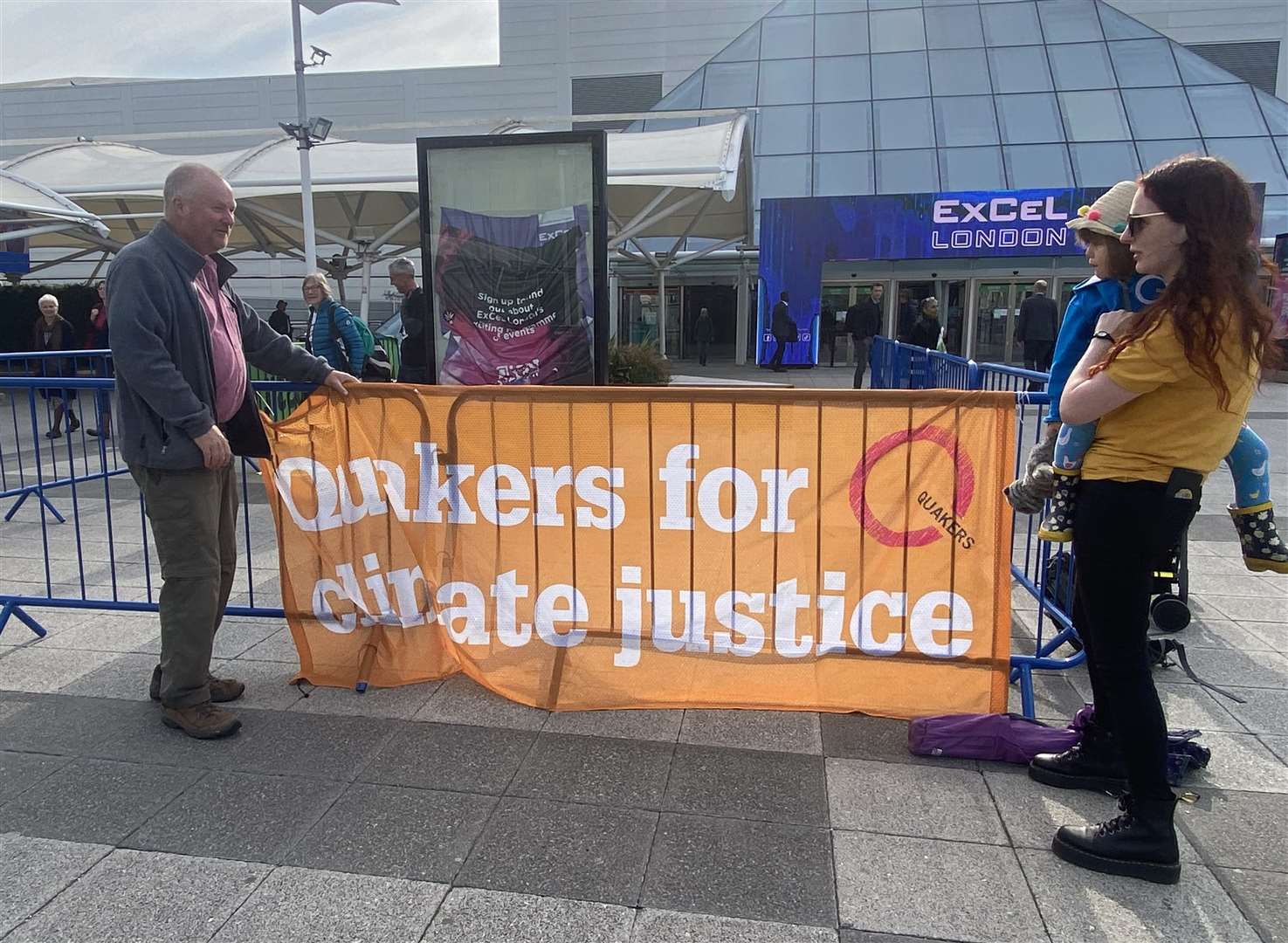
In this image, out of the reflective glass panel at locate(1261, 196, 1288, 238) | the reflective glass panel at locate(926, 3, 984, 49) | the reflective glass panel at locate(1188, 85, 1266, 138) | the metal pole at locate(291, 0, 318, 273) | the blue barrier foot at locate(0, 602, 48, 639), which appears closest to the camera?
the blue barrier foot at locate(0, 602, 48, 639)

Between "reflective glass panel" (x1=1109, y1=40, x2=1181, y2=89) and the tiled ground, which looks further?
"reflective glass panel" (x1=1109, y1=40, x2=1181, y2=89)

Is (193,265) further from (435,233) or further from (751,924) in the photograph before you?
(751,924)

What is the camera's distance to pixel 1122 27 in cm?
2648

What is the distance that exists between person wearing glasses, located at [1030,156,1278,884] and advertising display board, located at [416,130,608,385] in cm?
335

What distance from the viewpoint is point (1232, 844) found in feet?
8.75

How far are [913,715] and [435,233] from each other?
4110 mm


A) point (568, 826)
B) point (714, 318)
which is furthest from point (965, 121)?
point (568, 826)

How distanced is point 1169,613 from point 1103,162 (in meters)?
23.0

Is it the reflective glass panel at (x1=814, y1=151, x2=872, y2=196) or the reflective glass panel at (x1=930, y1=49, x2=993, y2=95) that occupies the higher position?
the reflective glass panel at (x1=930, y1=49, x2=993, y2=95)

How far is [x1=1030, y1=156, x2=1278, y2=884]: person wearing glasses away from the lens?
2295mm

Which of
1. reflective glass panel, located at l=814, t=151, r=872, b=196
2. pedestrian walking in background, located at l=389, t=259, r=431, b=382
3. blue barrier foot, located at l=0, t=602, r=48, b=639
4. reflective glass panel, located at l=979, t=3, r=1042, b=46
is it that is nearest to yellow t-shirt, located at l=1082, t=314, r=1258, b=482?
blue barrier foot, located at l=0, t=602, r=48, b=639

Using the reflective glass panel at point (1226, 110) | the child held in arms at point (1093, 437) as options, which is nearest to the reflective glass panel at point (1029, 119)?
the reflective glass panel at point (1226, 110)

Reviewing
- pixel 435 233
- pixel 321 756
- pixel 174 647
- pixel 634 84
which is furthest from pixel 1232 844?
pixel 634 84

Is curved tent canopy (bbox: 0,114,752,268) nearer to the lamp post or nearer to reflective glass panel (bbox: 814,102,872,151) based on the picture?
the lamp post
